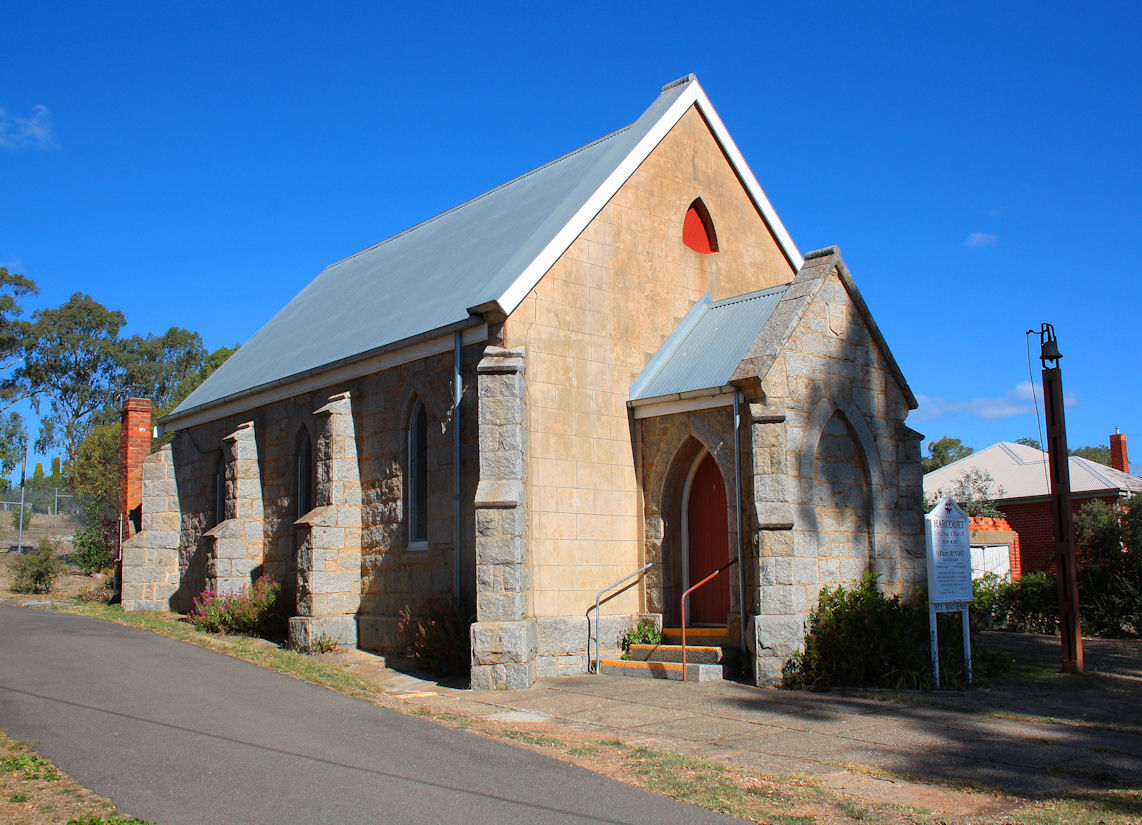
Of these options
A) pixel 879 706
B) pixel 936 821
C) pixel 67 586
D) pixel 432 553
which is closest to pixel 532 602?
pixel 432 553

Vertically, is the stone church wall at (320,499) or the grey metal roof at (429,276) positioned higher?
the grey metal roof at (429,276)

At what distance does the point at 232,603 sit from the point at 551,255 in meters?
9.40

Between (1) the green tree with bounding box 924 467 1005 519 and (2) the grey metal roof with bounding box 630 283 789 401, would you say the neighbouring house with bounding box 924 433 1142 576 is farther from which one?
(2) the grey metal roof with bounding box 630 283 789 401

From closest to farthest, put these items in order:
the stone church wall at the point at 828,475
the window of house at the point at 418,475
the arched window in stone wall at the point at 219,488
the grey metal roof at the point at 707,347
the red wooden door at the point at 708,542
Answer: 1. the stone church wall at the point at 828,475
2. the grey metal roof at the point at 707,347
3. the red wooden door at the point at 708,542
4. the window of house at the point at 418,475
5. the arched window in stone wall at the point at 219,488

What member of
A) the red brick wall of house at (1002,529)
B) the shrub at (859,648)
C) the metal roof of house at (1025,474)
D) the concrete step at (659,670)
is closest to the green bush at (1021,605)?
the red brick wall of house at (1002,529)

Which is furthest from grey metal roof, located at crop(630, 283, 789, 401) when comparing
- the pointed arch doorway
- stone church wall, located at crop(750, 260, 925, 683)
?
the pointed arch doorway

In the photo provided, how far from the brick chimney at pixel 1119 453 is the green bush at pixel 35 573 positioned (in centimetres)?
3409

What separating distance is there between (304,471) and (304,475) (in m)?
0.08

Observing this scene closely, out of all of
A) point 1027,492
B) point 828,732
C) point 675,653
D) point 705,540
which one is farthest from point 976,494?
point 828,732

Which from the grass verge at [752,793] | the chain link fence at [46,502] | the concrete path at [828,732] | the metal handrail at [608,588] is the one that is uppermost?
the chain link fence at [46,502]

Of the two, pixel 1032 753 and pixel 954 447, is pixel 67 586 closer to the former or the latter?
pixel 1032 753

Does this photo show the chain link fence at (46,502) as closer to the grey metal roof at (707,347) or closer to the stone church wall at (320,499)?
the stone church wall at (320,499)

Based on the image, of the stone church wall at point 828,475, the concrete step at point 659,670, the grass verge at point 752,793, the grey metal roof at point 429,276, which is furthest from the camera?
the grey metal roof at point 429,276

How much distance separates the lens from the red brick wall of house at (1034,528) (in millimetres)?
27594
